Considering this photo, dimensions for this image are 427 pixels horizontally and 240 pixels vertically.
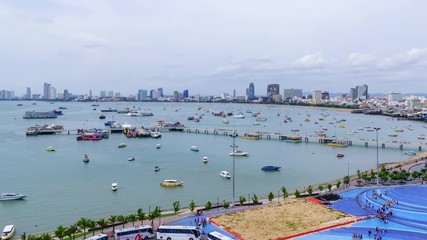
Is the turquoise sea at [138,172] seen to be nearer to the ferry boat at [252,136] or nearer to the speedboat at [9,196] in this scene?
Result: the speedboat at [9,196]

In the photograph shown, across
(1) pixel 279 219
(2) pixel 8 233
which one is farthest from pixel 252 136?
(2) pixel 8 233

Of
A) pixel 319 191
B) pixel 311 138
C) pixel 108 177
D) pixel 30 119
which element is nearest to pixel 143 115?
pixel 30 119

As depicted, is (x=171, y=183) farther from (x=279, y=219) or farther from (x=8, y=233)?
(x=279, y=219)

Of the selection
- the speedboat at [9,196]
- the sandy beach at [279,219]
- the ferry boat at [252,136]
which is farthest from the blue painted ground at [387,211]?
the ferry boat at [252,136]

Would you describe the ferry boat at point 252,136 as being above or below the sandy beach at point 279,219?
below

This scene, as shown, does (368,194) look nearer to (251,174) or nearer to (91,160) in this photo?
(251,174)

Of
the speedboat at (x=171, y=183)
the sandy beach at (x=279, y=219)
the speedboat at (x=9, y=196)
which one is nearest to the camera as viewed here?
Result: the sandy beach at (x=279, y=219)
